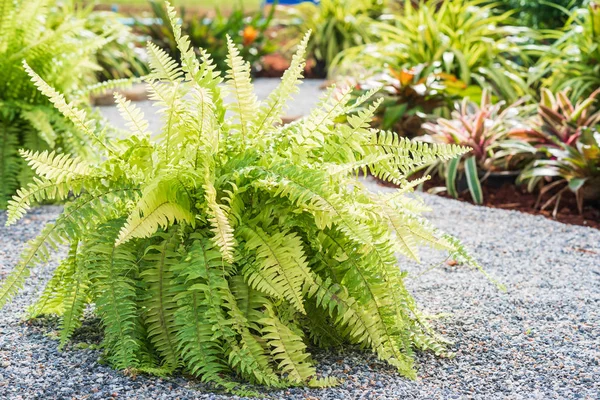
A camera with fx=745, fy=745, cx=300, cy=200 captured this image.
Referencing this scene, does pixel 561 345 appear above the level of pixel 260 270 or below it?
below

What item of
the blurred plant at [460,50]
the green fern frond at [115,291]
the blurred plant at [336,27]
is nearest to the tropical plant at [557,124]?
the blurred plant at [460,50]

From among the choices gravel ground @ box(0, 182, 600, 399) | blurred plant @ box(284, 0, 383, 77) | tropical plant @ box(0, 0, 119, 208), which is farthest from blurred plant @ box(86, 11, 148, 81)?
gravel ground @ box(0, 182, 600, 399)

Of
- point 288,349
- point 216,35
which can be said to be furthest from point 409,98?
point 216,35

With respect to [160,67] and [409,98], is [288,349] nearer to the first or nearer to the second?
[160,67]

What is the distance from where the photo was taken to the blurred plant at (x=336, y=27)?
10.1m

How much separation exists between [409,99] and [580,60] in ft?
4.56

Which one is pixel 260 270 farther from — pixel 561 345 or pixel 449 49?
pixel 449 49

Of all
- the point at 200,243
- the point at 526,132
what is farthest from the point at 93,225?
the point at 526,132

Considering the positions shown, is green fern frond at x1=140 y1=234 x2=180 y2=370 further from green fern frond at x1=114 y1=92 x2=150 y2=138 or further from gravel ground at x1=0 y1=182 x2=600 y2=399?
green fern frond at x1=114 y1=92 x2=150 y2=138

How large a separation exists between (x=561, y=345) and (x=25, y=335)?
1937 millimetres

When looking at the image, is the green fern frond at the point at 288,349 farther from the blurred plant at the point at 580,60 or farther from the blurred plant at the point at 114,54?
the blurred plant at the point at 114,54

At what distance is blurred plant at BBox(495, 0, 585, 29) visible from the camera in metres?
7.80

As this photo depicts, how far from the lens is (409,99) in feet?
19.8

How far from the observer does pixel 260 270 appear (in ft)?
7.63
